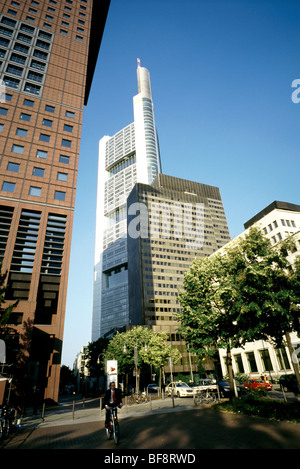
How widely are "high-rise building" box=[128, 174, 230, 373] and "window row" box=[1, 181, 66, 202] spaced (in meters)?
56.5

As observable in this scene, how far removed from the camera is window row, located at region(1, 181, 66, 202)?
33438 millimetres

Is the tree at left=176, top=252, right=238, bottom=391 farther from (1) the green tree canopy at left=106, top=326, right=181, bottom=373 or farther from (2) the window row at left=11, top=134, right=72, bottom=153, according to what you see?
(2) the window row at left=11, top=134, right=72, bottom=153

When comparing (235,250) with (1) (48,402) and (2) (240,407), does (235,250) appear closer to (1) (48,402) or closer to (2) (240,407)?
(2) (240,407)

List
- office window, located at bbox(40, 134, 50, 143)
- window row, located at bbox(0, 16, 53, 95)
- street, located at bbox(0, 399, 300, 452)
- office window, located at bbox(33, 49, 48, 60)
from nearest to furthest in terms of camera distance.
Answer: street, located at bbox(0, 399, 300, 452) < office window, located at bbox(40, 134, 50, 143) < window row, located at bbox(0, 16, 53, 95) < office window, located at bbox(33, 49, 48, 60)

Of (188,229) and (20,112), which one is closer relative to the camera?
(20,112)

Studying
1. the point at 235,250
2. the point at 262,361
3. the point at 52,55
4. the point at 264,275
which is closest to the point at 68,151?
the point at 52,55

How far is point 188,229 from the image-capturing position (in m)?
117

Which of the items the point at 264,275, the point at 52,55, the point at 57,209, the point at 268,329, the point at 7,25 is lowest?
the point at 268,329

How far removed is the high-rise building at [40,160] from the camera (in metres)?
28.9

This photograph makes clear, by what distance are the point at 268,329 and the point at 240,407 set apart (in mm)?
4444

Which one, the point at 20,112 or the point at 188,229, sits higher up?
the point at 188,229

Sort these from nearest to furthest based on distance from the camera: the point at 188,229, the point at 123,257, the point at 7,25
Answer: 1. the point at 7,25
2. the point at 188,229
3. the point at 123,257

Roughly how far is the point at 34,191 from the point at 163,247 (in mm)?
73338

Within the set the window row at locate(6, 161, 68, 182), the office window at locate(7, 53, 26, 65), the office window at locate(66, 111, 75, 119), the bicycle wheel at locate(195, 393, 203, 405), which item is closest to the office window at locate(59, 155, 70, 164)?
the window row at locate(6, 161, 68, 182)
